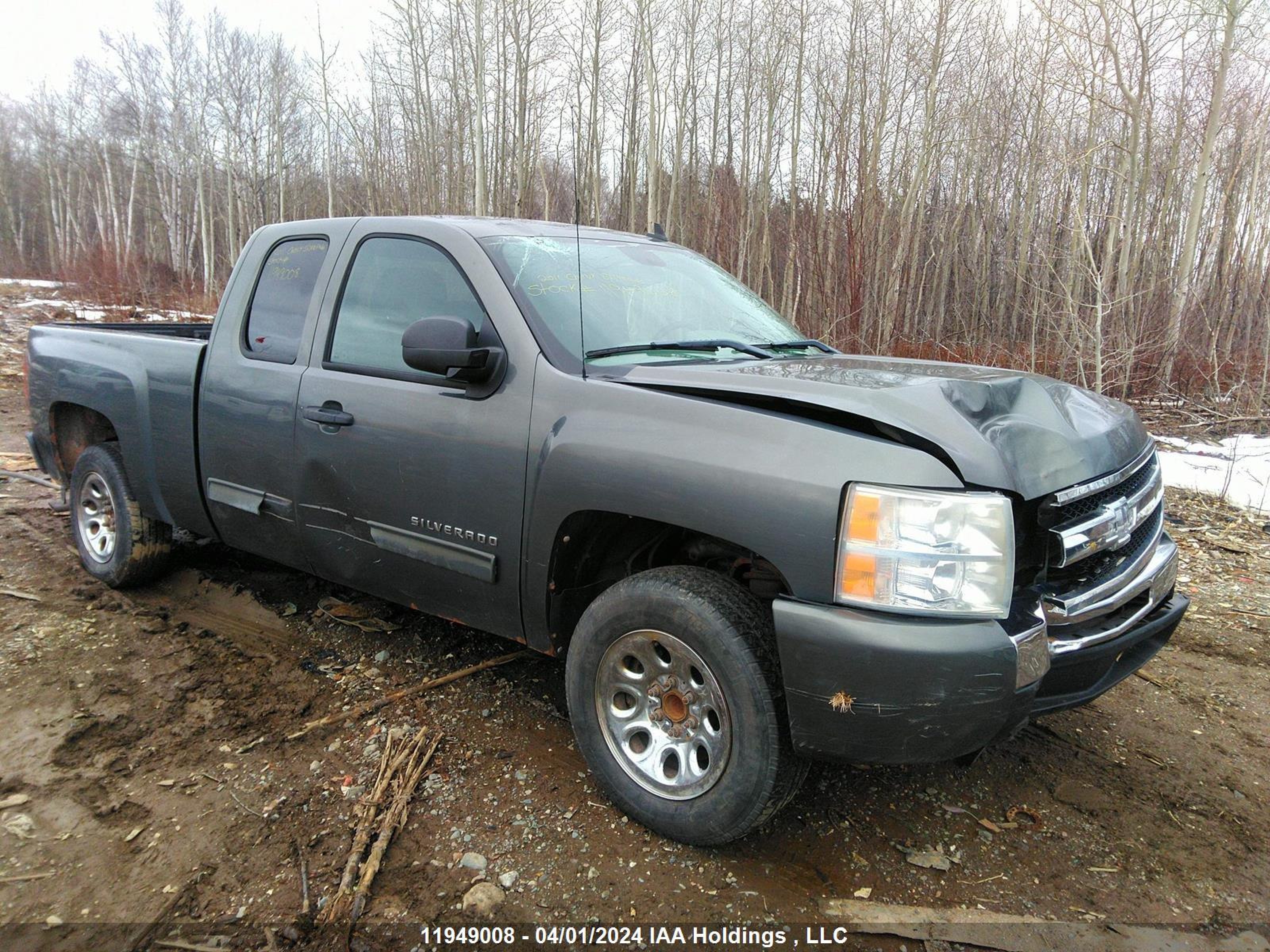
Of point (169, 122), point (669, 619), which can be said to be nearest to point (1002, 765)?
point (669, 619)

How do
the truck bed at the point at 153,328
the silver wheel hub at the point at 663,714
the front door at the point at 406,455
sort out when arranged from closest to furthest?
1. the silver wheel hub at the point at 663,714
2. the front door at the point at 406,455
3. the truck bed at the point at 153,328

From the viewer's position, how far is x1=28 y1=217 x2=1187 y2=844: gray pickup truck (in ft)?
A: 6.50

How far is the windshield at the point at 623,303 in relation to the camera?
9.13 feet

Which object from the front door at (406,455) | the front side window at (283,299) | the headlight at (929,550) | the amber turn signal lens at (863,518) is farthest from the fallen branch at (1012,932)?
the front side window at (283,299)

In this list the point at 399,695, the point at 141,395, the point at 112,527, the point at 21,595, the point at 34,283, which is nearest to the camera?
the point at 399,695

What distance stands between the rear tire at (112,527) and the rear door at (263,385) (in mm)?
744

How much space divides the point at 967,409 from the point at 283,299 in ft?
9.54

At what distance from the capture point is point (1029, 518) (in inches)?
84.7

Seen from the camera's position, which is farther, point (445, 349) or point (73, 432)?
point (73, 432)

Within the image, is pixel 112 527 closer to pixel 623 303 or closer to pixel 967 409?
pixel 623 303

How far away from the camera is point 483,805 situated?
2.59 metres

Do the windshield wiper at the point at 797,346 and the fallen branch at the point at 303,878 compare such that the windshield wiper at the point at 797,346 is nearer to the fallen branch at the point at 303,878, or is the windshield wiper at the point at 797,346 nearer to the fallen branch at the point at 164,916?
the fallen branch at the point at 303,878

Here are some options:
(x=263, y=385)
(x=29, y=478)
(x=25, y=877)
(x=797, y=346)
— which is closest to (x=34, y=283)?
(x=29, y=478)

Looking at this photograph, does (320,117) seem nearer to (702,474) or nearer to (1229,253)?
(1229,253)
